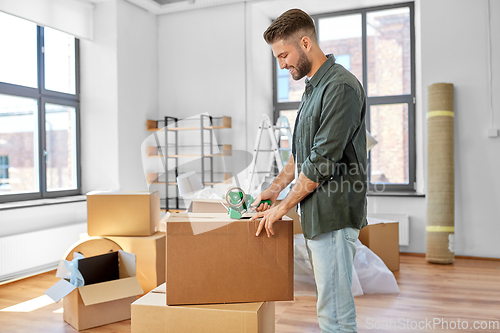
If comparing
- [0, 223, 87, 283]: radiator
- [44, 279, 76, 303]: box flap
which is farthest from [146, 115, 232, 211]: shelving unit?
[44, 279, 76, 303]: box flap

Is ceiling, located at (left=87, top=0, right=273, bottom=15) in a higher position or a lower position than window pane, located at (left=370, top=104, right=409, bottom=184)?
higher

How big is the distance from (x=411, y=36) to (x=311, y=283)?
9.78 ft

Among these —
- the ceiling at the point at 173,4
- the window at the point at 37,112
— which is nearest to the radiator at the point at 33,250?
the window at the point at 37,112

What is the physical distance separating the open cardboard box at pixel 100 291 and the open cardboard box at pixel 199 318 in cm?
98

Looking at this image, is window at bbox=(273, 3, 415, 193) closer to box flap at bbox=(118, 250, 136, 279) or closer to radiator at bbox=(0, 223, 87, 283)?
box flap at bbox=(118, 250, 136, 279)

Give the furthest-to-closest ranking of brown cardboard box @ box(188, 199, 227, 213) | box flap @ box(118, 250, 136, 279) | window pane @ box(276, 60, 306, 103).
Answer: window pane @ box(276, 60, 306, 103)
box flap @ box(118, 250, 136, 279)
brown cardboard box @ box(188, 199, 227, 213)

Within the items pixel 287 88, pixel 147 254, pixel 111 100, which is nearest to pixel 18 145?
pixel 111 100

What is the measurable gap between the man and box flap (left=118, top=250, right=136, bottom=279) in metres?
1.38

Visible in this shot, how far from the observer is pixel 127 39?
4.55 m

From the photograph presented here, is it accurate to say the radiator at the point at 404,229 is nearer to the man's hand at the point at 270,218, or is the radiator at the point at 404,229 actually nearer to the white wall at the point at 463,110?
the white wall at the point at 463,110

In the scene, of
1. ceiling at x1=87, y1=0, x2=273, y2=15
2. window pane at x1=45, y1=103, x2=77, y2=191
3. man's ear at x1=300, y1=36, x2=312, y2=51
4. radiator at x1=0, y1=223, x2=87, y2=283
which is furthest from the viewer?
ceiling at x1=87, y1=0, x2=273, y2=15

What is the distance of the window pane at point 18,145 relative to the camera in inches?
147

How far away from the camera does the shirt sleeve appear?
1217 millimetres

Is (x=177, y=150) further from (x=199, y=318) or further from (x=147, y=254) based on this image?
(x=199, y=318)
